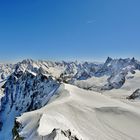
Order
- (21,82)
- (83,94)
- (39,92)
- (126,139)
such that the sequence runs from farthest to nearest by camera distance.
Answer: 1. (21,82)
2. (39,92)
3. (83,94)
4. (126,139)

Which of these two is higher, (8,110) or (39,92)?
(39,92)

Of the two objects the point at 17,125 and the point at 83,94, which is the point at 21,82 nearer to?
the point at 83,94

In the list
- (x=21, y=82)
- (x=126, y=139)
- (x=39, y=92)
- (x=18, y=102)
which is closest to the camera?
(x=126, y=139)

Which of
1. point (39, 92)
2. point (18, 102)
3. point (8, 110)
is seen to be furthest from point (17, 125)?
point (8, 110)

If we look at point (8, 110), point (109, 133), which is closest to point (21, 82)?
point (8, 110)

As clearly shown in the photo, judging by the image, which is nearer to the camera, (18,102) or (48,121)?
(48,121)

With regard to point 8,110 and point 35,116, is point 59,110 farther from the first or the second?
point 8,110
